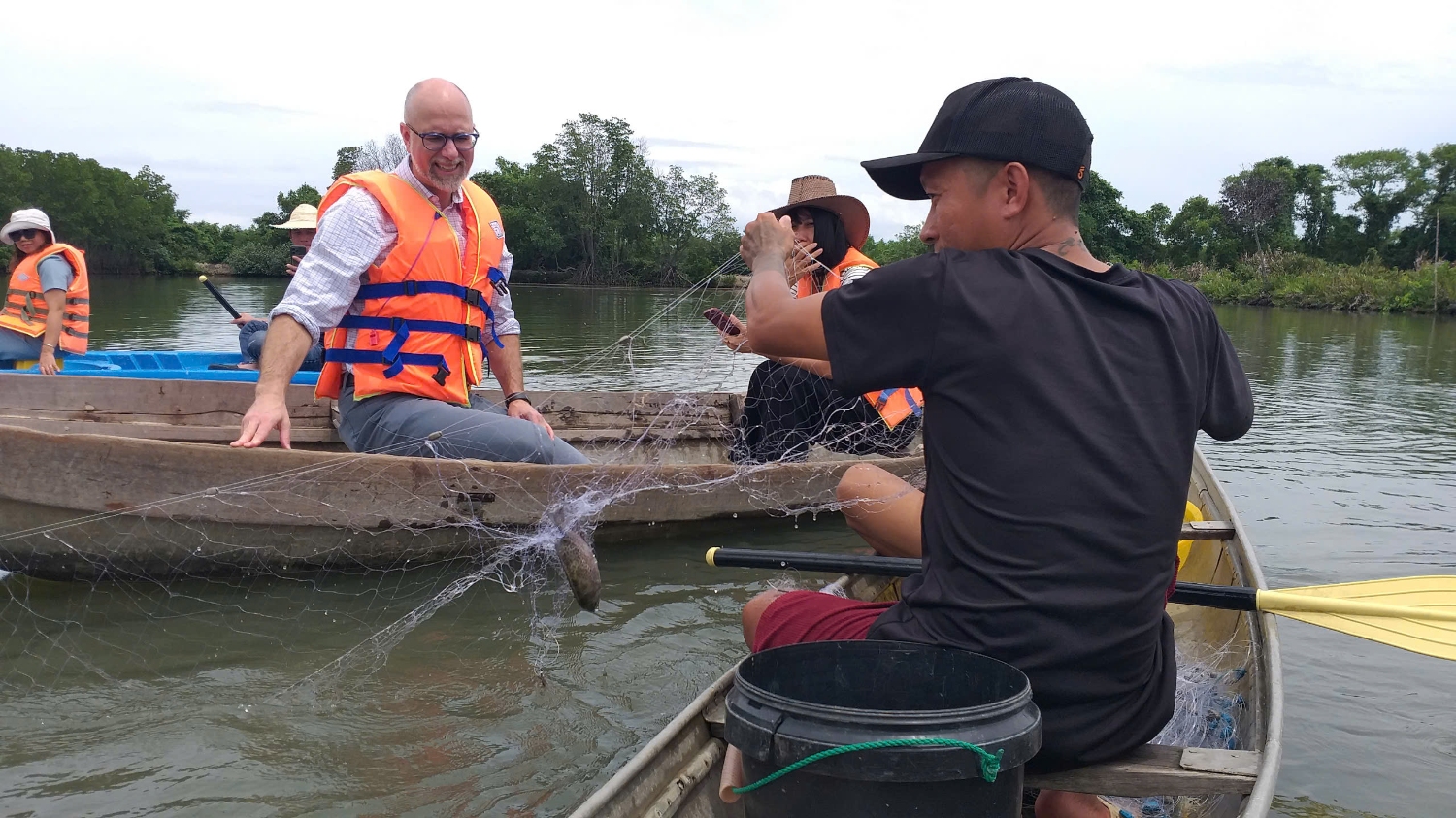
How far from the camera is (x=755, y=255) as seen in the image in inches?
101

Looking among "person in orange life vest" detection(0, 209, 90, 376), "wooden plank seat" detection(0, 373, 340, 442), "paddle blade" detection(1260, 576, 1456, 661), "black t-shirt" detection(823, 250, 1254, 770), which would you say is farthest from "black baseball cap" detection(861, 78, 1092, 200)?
"person in orange life vest" detection(0, 209, 90, 376)

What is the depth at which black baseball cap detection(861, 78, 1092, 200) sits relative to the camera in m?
2.12

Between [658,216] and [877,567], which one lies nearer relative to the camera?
[877,567]

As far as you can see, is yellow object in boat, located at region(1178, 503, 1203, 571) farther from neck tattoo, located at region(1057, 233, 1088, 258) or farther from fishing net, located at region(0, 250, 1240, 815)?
neck tattoo, located at region(1057, 233, 1088, 258)

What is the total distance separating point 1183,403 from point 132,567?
471 cm

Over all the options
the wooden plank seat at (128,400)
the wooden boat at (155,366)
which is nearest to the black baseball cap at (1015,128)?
the wooden plank seat at (128,400)

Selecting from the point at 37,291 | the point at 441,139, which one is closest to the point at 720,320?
the point at 441,139

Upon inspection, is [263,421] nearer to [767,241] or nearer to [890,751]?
[767,241]

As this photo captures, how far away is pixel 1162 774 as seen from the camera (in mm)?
2250

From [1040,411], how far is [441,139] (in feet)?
11.1

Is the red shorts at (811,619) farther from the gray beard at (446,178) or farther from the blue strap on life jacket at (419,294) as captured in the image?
the gray beard at (446,178)

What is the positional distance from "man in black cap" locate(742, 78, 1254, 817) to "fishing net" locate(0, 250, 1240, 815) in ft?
5.97

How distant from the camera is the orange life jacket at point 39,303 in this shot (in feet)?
29.6

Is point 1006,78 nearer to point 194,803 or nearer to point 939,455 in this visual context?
point 939,455
